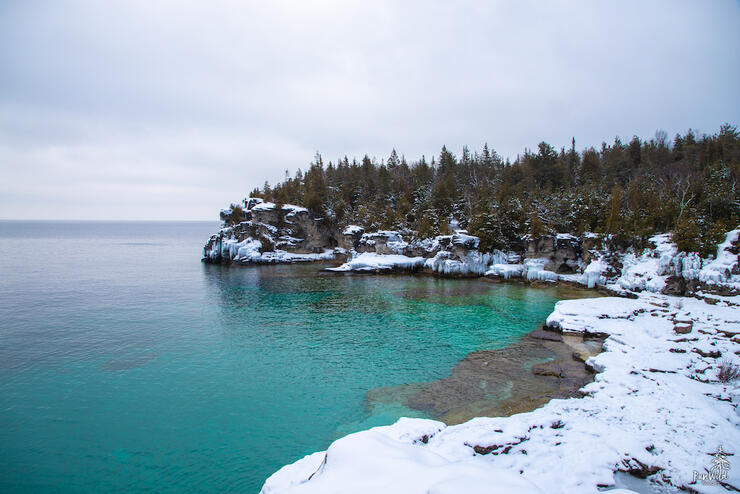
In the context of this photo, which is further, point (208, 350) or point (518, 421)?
point (208, 350)

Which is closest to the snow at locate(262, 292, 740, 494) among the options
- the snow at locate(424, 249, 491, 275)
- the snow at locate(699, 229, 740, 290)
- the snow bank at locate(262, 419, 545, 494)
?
the snow bank at locate(262, 419, 545, 494)

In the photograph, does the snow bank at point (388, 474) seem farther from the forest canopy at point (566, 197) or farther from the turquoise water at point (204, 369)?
the forest canopy at point (566, 197)

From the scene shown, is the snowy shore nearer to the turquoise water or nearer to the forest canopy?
the turquoise water

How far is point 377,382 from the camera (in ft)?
53.8

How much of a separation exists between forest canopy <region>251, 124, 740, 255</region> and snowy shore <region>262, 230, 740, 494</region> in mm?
19513

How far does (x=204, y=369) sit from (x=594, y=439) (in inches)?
678

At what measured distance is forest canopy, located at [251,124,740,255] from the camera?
3631 cm

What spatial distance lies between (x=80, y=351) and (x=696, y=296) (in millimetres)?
42033

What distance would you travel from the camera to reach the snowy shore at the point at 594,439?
6.09 metres

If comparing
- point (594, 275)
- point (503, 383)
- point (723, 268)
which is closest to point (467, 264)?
point (594, 275)

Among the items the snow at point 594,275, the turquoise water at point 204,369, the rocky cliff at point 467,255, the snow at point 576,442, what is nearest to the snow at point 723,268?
the rocky cliff at point 467,255

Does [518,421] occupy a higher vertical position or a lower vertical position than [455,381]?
higher

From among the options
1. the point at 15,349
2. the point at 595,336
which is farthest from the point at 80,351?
the point at 595,336

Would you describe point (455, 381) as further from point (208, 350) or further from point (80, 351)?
point (80, 351)
